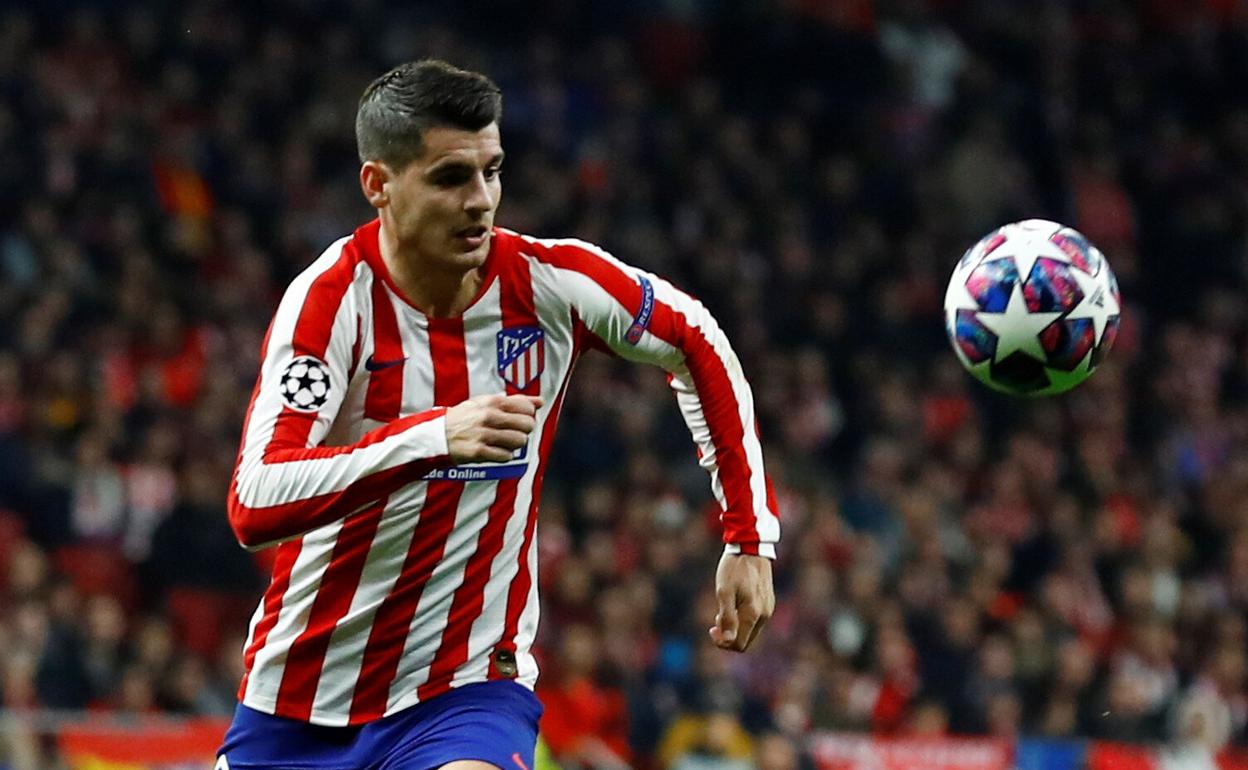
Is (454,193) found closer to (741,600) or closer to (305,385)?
(305,385)

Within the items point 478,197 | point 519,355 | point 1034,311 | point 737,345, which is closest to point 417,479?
point 519,355

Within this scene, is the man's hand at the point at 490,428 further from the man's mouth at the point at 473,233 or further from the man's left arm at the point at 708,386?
the man's left arm at the point at 708,386

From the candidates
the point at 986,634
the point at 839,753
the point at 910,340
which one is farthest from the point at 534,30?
the point at 839,753

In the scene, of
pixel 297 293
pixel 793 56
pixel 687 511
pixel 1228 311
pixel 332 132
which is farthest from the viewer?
pixel 793 56

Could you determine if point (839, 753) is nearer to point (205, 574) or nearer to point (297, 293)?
point (205, 574)

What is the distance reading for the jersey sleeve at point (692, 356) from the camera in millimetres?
4902

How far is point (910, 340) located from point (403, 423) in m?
11.1

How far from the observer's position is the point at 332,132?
14.3 m

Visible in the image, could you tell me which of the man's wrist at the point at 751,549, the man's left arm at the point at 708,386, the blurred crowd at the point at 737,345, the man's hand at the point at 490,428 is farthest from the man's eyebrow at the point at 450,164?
the blurred crowd at the point at 737,345

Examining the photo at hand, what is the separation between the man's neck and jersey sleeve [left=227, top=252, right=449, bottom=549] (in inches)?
7.3

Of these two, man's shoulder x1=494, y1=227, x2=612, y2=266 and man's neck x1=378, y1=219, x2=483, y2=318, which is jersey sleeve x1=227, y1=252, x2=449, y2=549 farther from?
man's shoulder x1=494, y1=227, x2=612, y2=266

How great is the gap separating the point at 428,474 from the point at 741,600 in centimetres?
91

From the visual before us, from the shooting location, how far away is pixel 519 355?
486cm

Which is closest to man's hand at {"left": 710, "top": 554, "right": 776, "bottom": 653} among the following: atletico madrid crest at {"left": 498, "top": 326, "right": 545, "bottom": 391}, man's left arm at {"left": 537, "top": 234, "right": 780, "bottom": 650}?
man's left arm at {"left": 537, "top": 234, "right": 780, "bottom": 650}
